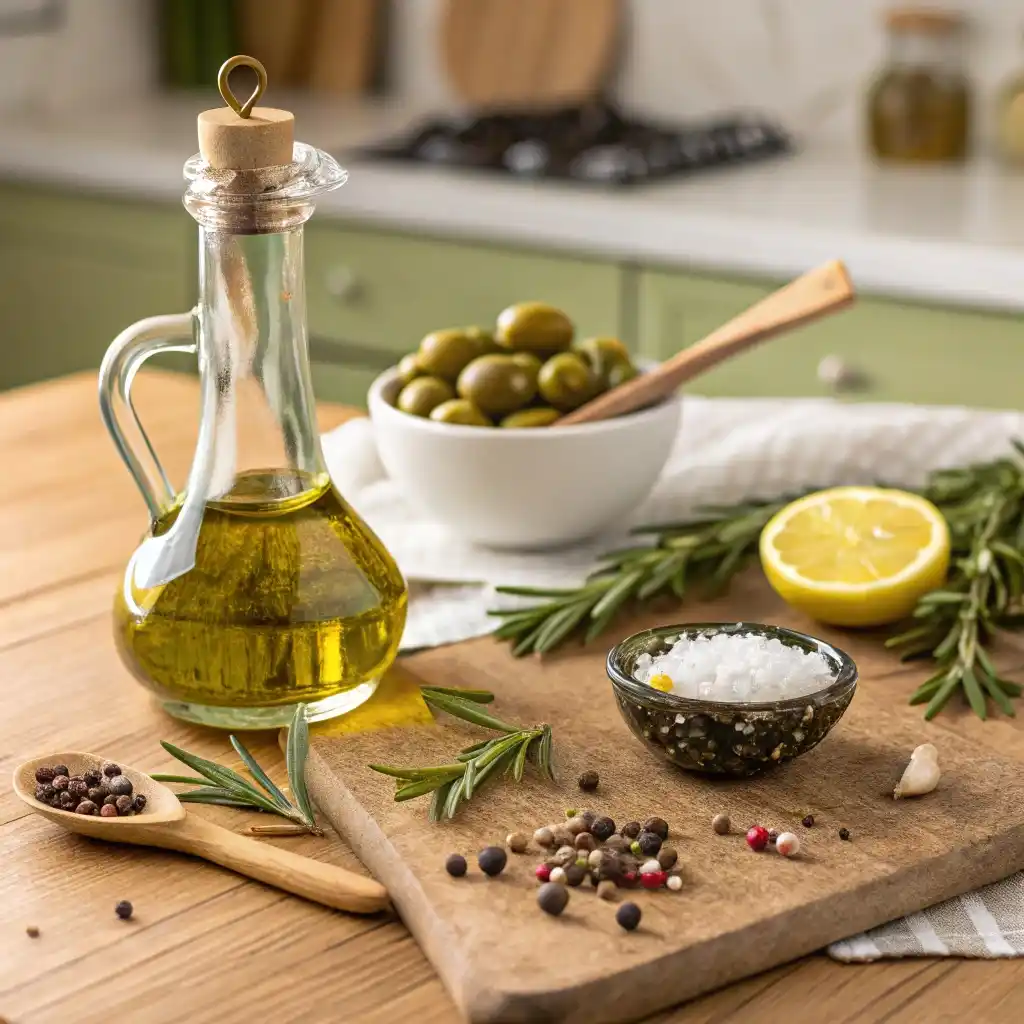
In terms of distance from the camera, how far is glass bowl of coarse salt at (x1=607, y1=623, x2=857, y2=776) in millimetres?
835

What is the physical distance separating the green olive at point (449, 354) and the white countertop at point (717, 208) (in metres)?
1.06

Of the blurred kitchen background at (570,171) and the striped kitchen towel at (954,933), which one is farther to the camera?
the blurred kitchen background at (570,171)

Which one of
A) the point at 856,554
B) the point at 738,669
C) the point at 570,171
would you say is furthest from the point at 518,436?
the point at 570,171

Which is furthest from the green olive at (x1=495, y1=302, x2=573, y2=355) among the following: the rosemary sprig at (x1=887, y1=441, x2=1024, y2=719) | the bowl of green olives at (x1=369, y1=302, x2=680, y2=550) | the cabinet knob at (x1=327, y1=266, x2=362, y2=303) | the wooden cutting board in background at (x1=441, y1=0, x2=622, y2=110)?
the wooden cutting board in background at (x1=441, y1=0, x2=622, y2=110)

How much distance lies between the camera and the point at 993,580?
1.16m

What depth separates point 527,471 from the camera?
1.19 meters

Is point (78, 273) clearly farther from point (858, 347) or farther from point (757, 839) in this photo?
point (757, 839)

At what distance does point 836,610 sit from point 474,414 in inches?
11.7

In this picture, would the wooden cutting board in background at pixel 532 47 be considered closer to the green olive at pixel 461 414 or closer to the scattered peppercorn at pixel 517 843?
the green olive at pixel 461 414

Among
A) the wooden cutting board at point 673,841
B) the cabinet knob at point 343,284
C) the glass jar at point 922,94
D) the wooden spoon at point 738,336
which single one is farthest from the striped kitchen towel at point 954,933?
the glass jar at point 922,94

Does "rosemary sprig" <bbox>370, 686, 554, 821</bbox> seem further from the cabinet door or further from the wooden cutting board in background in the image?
→ the wooden cutting board in background

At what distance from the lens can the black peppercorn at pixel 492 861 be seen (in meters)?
0.76

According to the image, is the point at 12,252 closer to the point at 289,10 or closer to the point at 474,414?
the point at 289,10

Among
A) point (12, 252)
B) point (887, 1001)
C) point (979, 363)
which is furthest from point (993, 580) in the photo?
point (12, 252)
